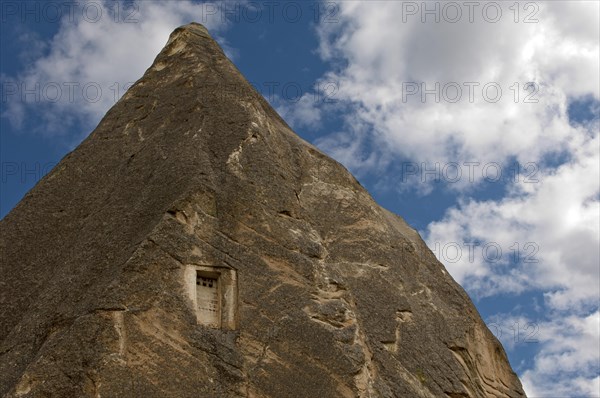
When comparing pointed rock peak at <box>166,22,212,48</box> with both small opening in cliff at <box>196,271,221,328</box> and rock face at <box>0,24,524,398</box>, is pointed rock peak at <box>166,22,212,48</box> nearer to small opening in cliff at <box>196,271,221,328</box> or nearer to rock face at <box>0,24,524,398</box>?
rock face at <box>0,24,524,398</box>

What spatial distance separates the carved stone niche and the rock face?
1.3 inches

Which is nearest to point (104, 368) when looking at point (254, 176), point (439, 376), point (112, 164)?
point (254, 176)

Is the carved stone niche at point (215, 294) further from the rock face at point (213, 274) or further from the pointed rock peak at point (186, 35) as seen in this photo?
the pointed rock peak at point (186, 35)

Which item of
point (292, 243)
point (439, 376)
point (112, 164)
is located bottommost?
point (439, 376)

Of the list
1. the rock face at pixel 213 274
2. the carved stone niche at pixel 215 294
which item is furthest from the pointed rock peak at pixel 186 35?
the carved stone niche at pixel 215 294

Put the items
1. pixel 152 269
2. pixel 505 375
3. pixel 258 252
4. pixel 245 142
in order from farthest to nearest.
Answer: pixel 505 375 < pixel 245 142 < pixel 258 252 < pixel 152 269

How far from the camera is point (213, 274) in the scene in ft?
68.6

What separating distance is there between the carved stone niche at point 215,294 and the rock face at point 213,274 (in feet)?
0.11

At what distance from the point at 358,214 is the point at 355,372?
7.17 meters

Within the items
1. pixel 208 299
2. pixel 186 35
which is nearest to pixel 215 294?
pixel 208 299

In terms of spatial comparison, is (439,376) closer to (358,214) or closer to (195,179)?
(358,214)

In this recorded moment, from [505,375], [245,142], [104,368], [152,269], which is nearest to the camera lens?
[104,368]

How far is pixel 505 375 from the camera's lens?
28.8m

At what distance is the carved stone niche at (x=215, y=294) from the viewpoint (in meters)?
20.5
